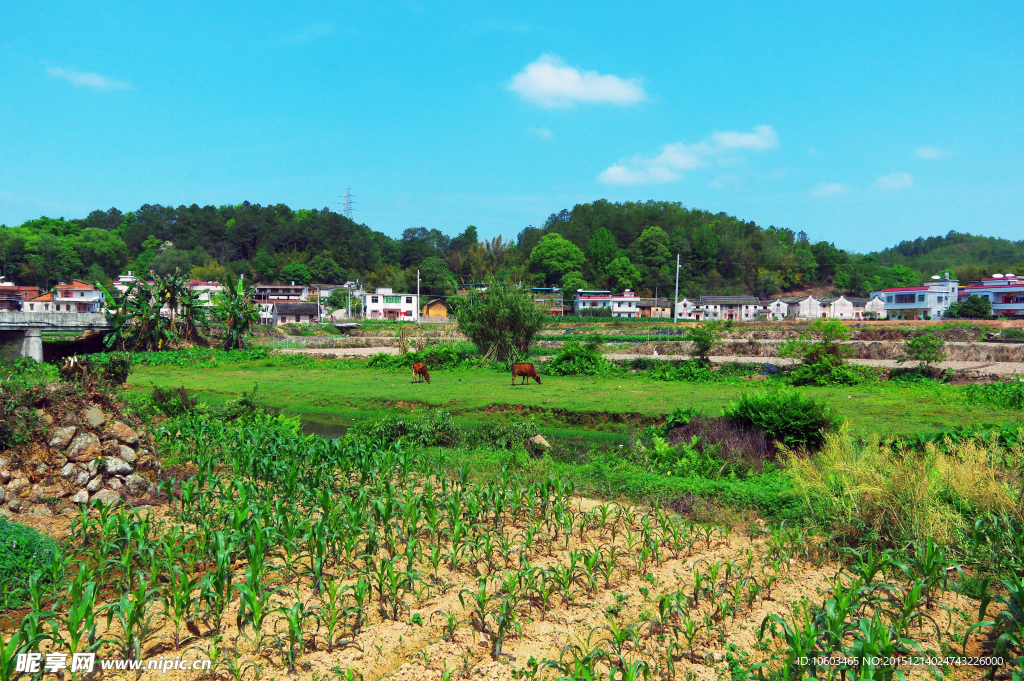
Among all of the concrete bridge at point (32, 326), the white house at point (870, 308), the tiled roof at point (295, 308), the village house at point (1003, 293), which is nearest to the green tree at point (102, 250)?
the tiled roof at point (295, 308)

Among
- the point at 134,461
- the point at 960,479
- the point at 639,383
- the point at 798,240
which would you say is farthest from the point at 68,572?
the point at 798,240

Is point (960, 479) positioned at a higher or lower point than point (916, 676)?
higher

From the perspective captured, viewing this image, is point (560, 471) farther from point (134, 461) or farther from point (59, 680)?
point (59, 680)

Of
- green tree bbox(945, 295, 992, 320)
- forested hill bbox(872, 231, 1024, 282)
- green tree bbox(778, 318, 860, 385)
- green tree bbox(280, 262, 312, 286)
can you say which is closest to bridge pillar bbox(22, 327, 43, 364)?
green tree bbox(778, 318, 860, 385)

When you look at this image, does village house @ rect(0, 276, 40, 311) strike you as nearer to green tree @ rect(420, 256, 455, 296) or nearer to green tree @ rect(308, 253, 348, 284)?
green tree @ rect(308, 253, 348, 284)

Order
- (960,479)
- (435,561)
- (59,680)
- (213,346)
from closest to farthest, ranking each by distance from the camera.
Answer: (59,680) → (435,561) → (960,479) → (213,346)

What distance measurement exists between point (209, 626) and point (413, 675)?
1863mm

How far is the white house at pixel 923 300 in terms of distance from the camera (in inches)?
2571

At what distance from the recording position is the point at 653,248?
115000 mm

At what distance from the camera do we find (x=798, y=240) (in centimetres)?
Answer: 12694

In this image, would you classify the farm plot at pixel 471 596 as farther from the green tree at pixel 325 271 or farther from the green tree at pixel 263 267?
the green tree at pixel 263 267

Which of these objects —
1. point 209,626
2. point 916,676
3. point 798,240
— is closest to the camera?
point 916,676

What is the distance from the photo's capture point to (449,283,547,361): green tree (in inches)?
1198

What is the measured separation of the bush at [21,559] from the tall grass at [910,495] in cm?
805
